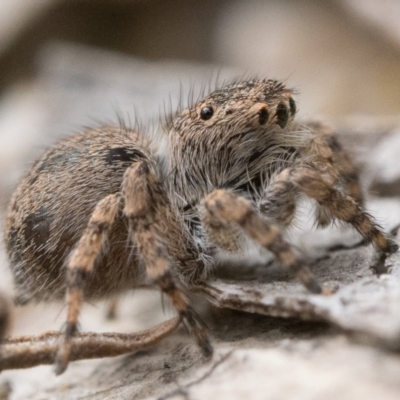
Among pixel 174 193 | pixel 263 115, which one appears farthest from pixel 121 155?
pixel 263 115

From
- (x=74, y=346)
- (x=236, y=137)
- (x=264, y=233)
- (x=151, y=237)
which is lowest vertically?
(x=74, y=346)

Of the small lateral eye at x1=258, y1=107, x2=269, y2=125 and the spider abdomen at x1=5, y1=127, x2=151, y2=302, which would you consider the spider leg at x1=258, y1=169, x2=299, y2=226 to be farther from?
the spider abdomen at x1=5, y1=127, x2=151, y2=302

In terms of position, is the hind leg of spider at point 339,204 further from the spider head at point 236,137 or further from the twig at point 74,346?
the twig at point 74,346

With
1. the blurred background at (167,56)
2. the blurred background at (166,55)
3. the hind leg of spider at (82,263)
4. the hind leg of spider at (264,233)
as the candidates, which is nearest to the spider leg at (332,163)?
the hind leg of spider at (264,233)

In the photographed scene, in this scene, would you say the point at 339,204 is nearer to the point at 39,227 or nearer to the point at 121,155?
the point at 121,155

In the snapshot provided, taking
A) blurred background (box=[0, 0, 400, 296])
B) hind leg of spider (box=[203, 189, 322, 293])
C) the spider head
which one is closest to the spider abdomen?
the spider head

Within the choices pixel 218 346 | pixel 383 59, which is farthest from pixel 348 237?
pixel 383 59

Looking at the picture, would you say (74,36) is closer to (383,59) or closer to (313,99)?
(313,99)
